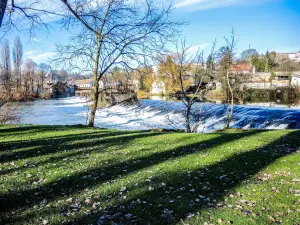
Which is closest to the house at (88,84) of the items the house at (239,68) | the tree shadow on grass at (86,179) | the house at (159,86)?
the house at (159,86)

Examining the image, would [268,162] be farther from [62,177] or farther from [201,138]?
[62,177]

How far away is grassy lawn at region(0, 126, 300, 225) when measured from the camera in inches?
172

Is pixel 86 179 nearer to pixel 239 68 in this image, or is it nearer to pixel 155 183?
pixel 155 183

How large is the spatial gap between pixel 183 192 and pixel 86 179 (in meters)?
2.63

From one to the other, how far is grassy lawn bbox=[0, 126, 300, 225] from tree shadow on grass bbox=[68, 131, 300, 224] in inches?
0.7

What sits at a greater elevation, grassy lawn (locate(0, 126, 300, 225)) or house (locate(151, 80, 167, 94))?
house (locate(151, 80, 167, 94))

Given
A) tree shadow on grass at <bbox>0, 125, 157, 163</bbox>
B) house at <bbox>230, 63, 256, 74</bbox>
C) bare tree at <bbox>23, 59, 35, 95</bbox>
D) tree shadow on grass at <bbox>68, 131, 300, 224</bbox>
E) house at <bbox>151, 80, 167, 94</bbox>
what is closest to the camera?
tree shadow on grass at <bbox>68, 131, 300, 224</bbox>

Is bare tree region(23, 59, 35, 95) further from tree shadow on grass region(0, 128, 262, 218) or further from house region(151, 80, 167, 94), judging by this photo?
tree shadow on grass region(0, 128, 262, 218)

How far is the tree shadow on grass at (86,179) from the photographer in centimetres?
529

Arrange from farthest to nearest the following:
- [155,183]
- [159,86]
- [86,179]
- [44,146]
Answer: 1. [159,86]
2. [44,146]
3. [86,179]
4. [155,183]

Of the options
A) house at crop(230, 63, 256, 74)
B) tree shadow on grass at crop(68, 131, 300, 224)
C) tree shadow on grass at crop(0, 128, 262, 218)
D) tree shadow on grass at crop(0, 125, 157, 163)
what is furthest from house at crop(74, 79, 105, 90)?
tree shadow on grass at crop(68, 131, 300, 224)

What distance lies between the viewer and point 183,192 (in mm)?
5281

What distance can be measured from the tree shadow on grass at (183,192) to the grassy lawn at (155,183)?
2cm

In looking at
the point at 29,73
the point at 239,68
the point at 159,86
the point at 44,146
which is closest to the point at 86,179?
the point at 44,146
